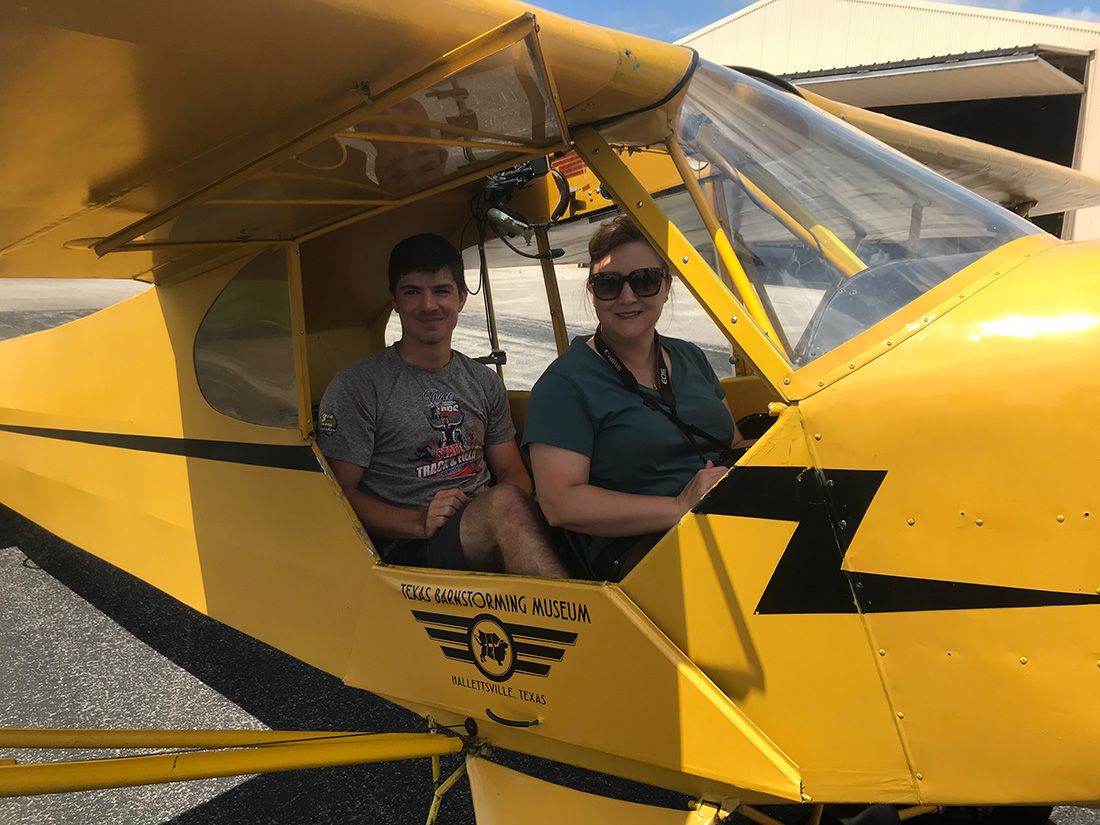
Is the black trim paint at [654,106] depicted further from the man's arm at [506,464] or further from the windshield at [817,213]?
the man's arm at [506,464]

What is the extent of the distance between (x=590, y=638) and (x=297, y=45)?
4.43 ft

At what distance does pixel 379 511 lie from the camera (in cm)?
244

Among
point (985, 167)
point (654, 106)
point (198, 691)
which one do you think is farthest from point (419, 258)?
point (985, 167)

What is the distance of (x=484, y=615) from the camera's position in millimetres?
1979

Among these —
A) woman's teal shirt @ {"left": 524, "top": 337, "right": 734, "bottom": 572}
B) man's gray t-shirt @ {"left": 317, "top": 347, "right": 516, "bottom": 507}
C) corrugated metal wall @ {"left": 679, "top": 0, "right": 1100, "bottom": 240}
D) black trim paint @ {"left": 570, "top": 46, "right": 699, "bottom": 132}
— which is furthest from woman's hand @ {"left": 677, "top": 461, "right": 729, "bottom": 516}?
corrugated metal wall @ {"left": 679, "top": 0, "right": 1100, "bottom": 240}

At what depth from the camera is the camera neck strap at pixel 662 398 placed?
196 cm

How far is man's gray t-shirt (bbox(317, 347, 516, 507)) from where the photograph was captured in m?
2.42

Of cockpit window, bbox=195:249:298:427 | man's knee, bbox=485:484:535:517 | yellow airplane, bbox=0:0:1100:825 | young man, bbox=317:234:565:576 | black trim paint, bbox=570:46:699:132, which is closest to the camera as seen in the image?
yellow airplane, bbox=0:0:1100:825

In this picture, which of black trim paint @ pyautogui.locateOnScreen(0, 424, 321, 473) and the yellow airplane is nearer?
the yellow airplane

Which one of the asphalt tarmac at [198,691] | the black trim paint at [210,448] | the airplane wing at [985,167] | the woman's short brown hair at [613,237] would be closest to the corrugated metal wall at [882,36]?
the airplane wing at [985,167]

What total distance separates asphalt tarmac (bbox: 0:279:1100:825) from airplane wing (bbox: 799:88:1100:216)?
5.75 feet

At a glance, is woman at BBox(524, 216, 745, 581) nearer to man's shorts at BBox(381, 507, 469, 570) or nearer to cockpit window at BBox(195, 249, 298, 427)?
man's shorts at BBox(381, 507, 469, 570)

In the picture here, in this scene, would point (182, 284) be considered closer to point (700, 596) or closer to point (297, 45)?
point (297, 45)

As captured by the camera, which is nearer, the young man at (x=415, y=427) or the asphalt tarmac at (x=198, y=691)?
the young man at (x=415, y=427)
